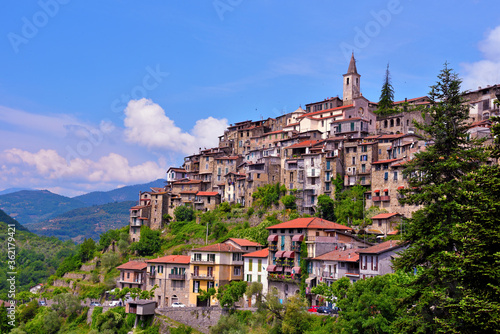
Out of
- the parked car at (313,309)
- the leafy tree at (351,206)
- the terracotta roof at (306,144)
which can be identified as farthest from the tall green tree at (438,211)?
the terracotta roof at (306,144)

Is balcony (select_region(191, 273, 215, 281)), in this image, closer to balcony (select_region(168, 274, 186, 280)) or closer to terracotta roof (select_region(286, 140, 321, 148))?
balcony (select_region(168, 274, 186, 280))

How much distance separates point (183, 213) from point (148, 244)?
9504 millimetres

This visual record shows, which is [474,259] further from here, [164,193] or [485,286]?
[164,193]

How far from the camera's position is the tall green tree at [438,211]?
2514 centimetres

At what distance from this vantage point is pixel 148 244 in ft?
314

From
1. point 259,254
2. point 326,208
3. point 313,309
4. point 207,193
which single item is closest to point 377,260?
point 313,309

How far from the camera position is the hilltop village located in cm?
6053

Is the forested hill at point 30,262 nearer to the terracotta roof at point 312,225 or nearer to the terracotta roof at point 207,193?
the terracotta roof at point 207,193

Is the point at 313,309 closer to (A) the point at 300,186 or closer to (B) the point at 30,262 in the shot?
(A) the point at 300,186

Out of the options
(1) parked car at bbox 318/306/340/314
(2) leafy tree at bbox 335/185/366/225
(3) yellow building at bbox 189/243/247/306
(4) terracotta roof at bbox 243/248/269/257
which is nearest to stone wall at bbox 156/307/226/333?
(3) yellow building at bbox 189/243/247/306

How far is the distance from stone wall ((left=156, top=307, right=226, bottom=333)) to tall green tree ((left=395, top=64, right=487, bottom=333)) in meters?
35.4

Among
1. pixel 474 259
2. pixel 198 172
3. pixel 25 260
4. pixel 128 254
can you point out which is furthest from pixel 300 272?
pixel 25 260

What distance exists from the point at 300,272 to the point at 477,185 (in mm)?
36278

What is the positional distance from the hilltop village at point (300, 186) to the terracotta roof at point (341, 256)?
15cm
